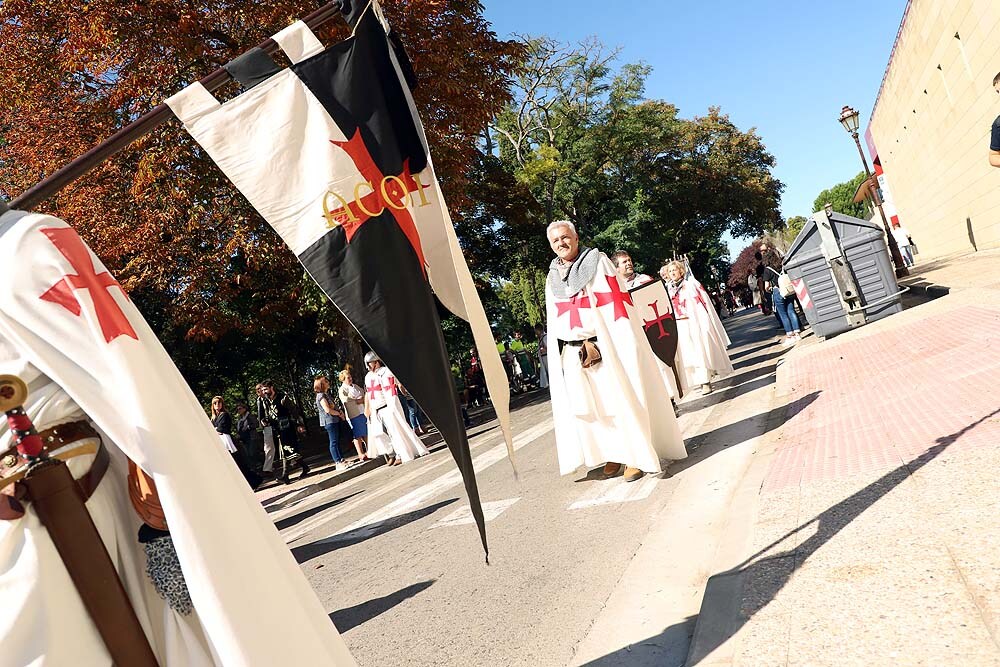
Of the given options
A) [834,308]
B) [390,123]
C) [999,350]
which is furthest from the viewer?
[834,308]

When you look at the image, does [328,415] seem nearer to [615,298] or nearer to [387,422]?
[387,422]

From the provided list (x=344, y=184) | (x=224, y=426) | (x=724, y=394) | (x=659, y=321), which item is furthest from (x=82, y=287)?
(x=224, y=426)

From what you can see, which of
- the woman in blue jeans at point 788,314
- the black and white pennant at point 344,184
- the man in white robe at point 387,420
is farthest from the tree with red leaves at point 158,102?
the black and white pennant at point 344,184

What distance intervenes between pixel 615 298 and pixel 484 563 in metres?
2.32

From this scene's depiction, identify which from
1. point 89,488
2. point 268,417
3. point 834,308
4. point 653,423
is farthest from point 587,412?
point 268,417

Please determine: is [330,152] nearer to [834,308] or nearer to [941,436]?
[941,436]

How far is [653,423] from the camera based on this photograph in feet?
19.2

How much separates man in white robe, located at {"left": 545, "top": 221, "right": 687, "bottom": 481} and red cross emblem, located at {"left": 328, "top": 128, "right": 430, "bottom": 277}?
315 cm

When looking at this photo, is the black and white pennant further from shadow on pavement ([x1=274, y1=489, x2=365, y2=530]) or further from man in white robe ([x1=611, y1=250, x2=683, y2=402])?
shadow on pavement ([x1=274, y1=489, x2=365, y2=530])

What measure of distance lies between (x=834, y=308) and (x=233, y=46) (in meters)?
11.0

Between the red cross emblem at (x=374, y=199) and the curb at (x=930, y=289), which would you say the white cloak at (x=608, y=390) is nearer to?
the red cross emblem at (x=374, y=199)

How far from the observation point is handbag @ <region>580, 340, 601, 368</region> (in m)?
5.80

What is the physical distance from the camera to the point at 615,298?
19.3 feet

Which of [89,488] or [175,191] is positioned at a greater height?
[175,191]
